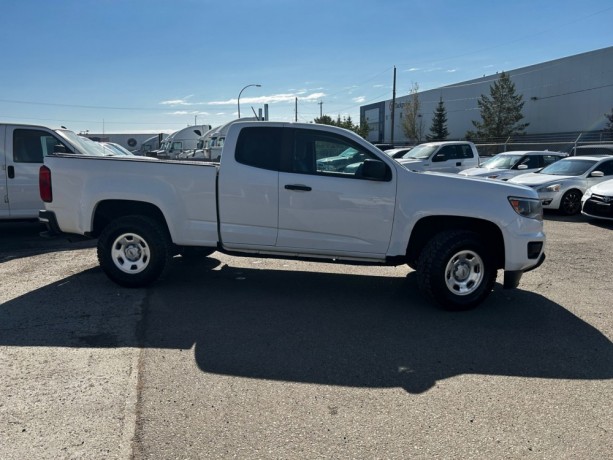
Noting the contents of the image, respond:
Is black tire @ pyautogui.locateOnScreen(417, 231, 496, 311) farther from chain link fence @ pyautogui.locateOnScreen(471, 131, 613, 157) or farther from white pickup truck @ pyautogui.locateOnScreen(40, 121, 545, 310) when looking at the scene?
chain link fence @ pyautogui.locateOnScreen(471, 131, 613, 157)

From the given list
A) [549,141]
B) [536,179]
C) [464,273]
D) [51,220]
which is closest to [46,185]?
[51,220]

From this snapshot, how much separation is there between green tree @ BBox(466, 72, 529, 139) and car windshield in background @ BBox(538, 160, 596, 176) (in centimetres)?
3976

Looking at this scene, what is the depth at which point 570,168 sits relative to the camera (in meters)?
13.5

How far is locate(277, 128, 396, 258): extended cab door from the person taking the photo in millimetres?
5438

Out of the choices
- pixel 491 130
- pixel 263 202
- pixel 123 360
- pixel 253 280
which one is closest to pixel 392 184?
pixel 263 202

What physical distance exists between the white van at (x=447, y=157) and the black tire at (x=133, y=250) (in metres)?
12.8

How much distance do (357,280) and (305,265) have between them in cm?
107

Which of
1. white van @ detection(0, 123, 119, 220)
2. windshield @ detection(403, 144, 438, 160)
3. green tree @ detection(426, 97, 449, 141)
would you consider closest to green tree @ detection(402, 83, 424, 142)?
green tree @ detection(426, 97, 449, 141)

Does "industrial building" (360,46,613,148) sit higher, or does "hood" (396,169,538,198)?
"industrial building" (360,46,613,148)

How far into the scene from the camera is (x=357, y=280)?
664cm

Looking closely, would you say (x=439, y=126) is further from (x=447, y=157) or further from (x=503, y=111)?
(x=447, y=157)

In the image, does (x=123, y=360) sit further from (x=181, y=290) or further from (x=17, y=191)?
(x=17, y=191)

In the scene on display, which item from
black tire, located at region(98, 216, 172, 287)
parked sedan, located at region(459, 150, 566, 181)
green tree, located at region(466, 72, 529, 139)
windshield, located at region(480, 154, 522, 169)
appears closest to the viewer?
black tire, located at region(98, 216, 172, 287)

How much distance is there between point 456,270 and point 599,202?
7.51 meters
